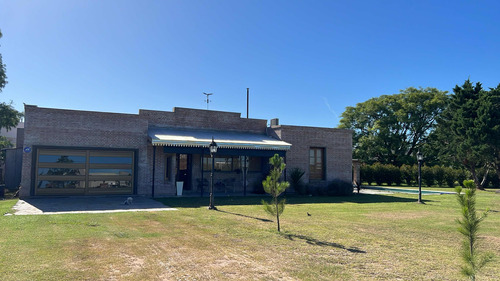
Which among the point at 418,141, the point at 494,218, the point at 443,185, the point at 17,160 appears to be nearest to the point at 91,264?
the point at 494,218

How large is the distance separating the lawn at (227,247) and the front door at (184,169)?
8669mm

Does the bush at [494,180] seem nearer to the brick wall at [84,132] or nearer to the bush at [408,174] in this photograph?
the bush at [408,174]

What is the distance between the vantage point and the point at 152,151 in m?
18.1

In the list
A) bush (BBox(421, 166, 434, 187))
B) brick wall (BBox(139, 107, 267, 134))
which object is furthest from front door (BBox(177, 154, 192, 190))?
bush (BBox(421, 166, 434, 187))

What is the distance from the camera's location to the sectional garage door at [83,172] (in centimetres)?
1628

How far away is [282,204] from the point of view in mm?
8742

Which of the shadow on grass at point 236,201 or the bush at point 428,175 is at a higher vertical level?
the bush at point 428,175

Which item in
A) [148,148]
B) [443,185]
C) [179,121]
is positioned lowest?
[443,185]

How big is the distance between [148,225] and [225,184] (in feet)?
36.4

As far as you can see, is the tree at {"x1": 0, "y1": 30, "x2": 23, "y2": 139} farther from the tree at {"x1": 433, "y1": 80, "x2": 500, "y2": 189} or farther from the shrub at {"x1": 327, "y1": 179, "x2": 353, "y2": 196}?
the tree at {"x1": 433, "y1": 80, "x2": 500, "y2": 189}

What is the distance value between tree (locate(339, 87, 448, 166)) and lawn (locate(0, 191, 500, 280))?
32.1m

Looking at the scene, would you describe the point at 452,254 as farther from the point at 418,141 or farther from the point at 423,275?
the point at 418,141

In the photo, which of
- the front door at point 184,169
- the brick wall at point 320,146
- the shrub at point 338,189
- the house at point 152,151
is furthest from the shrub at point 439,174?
the front door at point 184,169

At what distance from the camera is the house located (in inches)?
640
